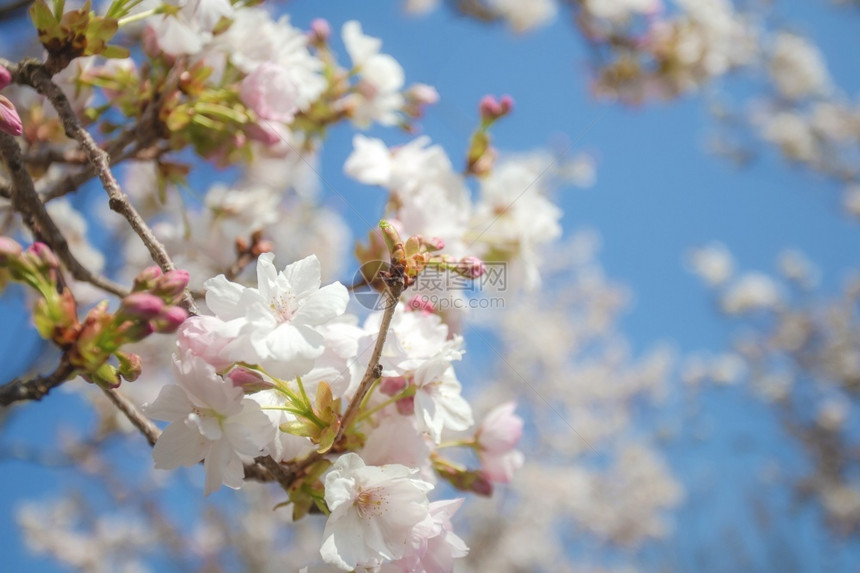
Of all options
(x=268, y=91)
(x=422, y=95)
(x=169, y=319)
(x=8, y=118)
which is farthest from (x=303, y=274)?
(x=422, y=95)

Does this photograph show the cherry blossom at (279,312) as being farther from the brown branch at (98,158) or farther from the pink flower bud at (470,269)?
the pink flower bud at (470,269)

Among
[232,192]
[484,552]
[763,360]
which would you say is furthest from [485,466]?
[763,360]

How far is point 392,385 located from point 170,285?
1.07 ft

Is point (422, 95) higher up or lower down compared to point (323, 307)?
higher up

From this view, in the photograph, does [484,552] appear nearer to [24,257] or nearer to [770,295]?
[770,295]

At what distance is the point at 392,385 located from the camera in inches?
31.6

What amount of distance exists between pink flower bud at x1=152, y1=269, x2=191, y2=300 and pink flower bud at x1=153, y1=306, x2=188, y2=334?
2 cm

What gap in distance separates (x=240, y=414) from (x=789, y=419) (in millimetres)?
6952

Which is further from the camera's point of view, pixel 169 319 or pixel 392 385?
pixel 392 385

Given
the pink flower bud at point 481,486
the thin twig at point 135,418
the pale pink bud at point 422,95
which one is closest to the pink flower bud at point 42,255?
the thin twig at point 135,418

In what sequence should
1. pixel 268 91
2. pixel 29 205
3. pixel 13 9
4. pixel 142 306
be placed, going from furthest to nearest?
pixel 13 9 → pixel 268 91 → pixel 29 205 → pixel 142 306

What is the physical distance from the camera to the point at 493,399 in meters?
6.98

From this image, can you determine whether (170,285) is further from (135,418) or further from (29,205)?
(29,205)

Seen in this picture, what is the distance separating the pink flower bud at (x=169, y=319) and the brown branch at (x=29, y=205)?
46 centimetres
